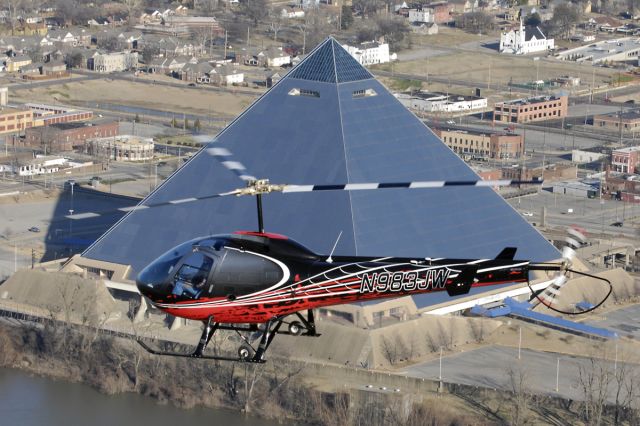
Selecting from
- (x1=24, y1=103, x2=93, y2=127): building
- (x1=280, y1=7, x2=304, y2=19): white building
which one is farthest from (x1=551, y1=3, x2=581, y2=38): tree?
(x1=24, y1=103, x2=93, y2=127): building

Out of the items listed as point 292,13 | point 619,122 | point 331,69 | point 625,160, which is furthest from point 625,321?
point 292,13

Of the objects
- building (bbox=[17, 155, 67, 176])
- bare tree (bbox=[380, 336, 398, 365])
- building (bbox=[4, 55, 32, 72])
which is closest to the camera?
bare tree (bbox=[380, 336, 398, 365])

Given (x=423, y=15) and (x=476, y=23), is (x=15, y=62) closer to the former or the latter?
(x=423, y=15)

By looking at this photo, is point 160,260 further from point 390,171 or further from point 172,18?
point 172,18

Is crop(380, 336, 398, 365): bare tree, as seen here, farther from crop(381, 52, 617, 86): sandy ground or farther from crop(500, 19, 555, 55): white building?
crop(500, 19, 555, 55): white building

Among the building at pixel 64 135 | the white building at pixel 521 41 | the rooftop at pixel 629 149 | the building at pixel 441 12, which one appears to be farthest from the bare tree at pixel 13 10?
the rooftop at pixel 629 149

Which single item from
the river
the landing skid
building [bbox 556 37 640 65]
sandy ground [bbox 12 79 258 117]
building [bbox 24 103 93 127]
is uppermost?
the landing skid

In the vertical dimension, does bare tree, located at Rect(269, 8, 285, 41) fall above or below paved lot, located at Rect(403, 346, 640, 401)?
below

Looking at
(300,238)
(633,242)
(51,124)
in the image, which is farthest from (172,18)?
(300,238)
